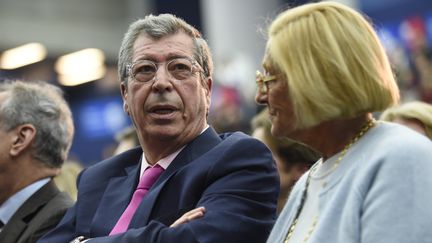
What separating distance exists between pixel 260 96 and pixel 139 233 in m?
0.64

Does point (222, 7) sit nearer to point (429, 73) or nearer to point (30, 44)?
point (30, 44)

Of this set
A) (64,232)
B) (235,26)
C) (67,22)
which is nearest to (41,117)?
(64,232)

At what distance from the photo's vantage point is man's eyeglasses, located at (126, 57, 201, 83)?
3383 mm

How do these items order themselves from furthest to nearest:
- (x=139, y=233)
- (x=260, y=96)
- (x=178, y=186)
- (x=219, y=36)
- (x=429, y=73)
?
(x=219, y=36) → (x=429, y=73) → (x=178, y=186) → (x=139, y=233) → (x=260, y=96)

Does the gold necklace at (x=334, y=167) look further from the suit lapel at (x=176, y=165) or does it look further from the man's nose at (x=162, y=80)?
the man's nose at (x=162, y=80)

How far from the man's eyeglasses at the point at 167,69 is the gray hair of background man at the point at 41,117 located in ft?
3.62

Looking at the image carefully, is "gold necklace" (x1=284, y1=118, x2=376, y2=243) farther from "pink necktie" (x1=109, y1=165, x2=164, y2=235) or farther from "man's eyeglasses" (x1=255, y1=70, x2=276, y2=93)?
"pink necktie" (x1=109, y1=165, x2=164, y2=235)

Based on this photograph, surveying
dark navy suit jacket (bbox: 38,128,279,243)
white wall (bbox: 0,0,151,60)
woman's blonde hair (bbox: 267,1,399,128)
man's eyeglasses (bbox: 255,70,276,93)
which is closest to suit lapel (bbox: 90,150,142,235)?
dark navy suit jacket (bbox: 38,128,279,243)

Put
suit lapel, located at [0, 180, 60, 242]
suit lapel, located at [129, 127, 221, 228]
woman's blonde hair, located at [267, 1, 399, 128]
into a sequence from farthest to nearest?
suit lapel, located at [0, 180, 60, 242], suit lapel, located at [129, 127, 221, 228], woman's blonde hair, located at [267, 1, 399, 128]

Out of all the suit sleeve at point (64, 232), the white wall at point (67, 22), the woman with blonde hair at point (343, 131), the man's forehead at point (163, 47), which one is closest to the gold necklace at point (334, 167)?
the woman with blonde hair at point (343, 131)

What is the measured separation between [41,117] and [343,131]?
209 centimetres

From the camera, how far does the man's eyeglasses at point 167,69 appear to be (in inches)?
133

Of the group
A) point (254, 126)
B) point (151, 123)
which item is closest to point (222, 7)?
point (254, 126)

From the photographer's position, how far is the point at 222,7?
1797cm
